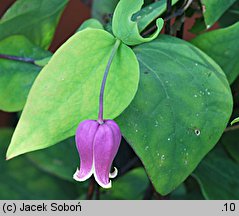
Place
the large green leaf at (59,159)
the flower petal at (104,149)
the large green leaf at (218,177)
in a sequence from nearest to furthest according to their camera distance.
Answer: the flower petal at (104,149) < the large green leaf at (218,177) < the large green leaf at (59,159)

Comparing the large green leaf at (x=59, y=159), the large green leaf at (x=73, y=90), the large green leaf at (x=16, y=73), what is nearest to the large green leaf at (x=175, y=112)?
the large green leaf at (x=73, y=90)

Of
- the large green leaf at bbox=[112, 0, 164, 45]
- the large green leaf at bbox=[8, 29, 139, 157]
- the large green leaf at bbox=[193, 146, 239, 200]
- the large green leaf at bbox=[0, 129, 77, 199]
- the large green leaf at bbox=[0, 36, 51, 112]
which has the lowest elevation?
the large green leaf at bbox=[0, 129, 77, 199]

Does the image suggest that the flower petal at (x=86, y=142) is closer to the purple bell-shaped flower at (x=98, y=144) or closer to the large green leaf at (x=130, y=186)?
the purple bell-shaped flower at (x=98, y=144)

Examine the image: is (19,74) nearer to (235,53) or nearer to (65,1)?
(65,1)

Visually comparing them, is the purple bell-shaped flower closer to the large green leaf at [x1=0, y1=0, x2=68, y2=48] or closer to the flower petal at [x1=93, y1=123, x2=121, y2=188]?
the flower petal at [x1=93, y1=123, x2=121, y2=188]

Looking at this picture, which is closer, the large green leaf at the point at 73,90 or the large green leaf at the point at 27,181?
the large green leaf at the point at 73,90

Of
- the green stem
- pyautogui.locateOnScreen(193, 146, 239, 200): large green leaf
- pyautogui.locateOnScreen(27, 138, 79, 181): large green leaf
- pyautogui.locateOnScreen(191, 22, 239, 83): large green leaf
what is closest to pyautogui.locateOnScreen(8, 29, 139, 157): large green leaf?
the green stem

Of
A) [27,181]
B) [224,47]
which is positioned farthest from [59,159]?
[224,47]
